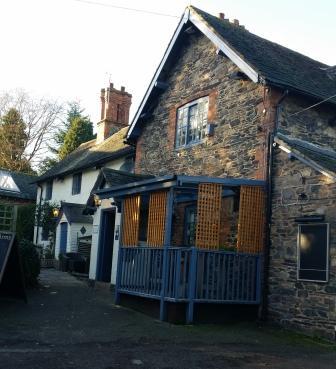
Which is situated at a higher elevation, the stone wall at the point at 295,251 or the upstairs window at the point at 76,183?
the upstairs window at the point at 76,183

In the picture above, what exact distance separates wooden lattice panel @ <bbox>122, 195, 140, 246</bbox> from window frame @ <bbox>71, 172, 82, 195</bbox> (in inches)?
516

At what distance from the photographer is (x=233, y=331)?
10297 millimetres

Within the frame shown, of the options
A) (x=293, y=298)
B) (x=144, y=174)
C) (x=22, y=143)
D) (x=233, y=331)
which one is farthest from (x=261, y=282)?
Result: (x=22, y=143)

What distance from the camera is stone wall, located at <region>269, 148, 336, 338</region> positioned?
1006cm

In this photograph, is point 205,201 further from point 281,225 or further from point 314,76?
point 314,76

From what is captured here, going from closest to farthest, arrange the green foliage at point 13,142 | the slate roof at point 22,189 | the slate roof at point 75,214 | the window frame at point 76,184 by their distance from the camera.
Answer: the slate roof at point 75,214, the window frame at point 76,184, the slate roof at point 22,189, the green foliage at point 13,142

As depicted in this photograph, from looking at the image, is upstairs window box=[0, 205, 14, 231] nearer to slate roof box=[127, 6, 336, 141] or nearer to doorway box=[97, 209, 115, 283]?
doorway box=[97, 209, 115, 283]

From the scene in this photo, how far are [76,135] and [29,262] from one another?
33034mm

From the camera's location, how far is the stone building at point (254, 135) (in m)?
10.7

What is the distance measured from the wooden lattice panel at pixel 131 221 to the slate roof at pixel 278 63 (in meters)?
4.41

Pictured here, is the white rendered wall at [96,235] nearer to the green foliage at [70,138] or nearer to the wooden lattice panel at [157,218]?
the wooden lattice panel at [157,218]

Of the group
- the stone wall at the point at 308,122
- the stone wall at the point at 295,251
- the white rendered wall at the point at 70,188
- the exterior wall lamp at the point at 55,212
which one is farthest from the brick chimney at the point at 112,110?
the stone wall at the point at 295,251

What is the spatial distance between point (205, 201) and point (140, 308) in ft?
10.4

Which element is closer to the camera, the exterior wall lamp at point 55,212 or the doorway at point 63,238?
the doorway at point 63,238
